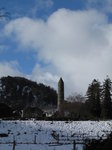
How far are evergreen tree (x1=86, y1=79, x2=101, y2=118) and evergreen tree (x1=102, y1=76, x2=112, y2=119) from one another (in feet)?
5.16

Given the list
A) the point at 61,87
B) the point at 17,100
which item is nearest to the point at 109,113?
the point at 61,87

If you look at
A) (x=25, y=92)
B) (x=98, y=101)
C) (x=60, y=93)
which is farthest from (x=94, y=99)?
(x=25, y=92)

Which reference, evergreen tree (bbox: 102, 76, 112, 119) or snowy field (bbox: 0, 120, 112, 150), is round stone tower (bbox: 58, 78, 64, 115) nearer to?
evergreen tree (bbox: 102, 76, 112, 119)

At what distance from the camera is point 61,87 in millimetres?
82000

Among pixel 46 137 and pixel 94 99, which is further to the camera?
pixel 94 99

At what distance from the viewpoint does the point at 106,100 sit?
67.5 meters

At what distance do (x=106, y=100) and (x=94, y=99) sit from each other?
3.10m

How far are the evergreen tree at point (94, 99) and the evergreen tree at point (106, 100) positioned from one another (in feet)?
5.16

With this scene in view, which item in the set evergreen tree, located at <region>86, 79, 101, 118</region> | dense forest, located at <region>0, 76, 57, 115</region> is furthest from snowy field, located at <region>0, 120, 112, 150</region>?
dense forest, located at <region>0, 76, 57, 115</region>

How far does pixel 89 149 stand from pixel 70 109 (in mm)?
78904

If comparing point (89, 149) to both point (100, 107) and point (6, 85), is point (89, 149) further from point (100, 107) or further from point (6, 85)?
point (6, 85)

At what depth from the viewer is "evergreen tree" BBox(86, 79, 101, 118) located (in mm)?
69062

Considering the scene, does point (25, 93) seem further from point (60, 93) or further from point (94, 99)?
point (94, 99)

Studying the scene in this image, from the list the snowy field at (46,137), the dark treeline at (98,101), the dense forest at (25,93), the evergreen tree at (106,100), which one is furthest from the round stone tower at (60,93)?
the snowy field at (46,137)
